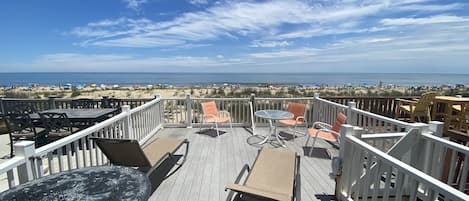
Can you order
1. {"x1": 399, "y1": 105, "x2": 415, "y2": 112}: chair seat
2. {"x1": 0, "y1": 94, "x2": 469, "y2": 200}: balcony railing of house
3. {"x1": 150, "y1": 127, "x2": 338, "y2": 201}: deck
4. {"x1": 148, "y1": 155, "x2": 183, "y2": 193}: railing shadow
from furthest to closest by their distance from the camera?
{"x1": 399, "y1": 105, "x2": 415, "y2": 112}: chair seat
{"x1": 148, "y1": 155, "x2": 183, "y2": 193}: railing shadow
{"x1": 150, "y1": 127, "x2": 338, "y2": 201}: deck
{"x1": 0, "y1": 94, "x2": 469, "y2": 200}: balcony railing of house

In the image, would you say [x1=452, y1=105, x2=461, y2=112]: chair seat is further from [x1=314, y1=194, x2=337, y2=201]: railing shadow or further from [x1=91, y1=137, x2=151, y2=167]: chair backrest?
[x1=91, y1=137, x2=151, y2=167]: chair backrest

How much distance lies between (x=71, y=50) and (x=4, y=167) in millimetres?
50403

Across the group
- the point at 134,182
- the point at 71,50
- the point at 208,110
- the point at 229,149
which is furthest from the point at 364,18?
the point at 71,50

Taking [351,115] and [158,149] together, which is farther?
[351,115]

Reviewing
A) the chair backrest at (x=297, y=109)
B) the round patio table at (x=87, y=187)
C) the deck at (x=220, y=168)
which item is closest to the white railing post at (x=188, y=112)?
the deck at (x=220, y=168)

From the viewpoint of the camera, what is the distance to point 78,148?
276 cm

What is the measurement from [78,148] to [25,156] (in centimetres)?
100

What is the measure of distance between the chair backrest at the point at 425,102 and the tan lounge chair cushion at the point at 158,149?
236 inches

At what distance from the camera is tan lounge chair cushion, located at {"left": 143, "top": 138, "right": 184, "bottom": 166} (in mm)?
3200

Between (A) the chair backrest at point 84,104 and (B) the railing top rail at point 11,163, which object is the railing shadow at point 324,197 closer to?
(B) the railing top rail at point 11,163

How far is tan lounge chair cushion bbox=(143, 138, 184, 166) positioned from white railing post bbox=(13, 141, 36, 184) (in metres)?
1.33

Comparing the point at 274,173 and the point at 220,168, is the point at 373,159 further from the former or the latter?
the point at 220,168

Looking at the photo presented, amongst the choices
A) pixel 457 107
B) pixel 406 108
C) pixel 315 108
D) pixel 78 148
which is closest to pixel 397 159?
pixel 78 148

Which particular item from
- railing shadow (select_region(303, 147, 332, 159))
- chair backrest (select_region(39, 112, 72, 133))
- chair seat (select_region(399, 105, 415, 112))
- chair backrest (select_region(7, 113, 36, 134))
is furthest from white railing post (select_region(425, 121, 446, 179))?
chair backrest (select_region(7, 113, 36, 134))
